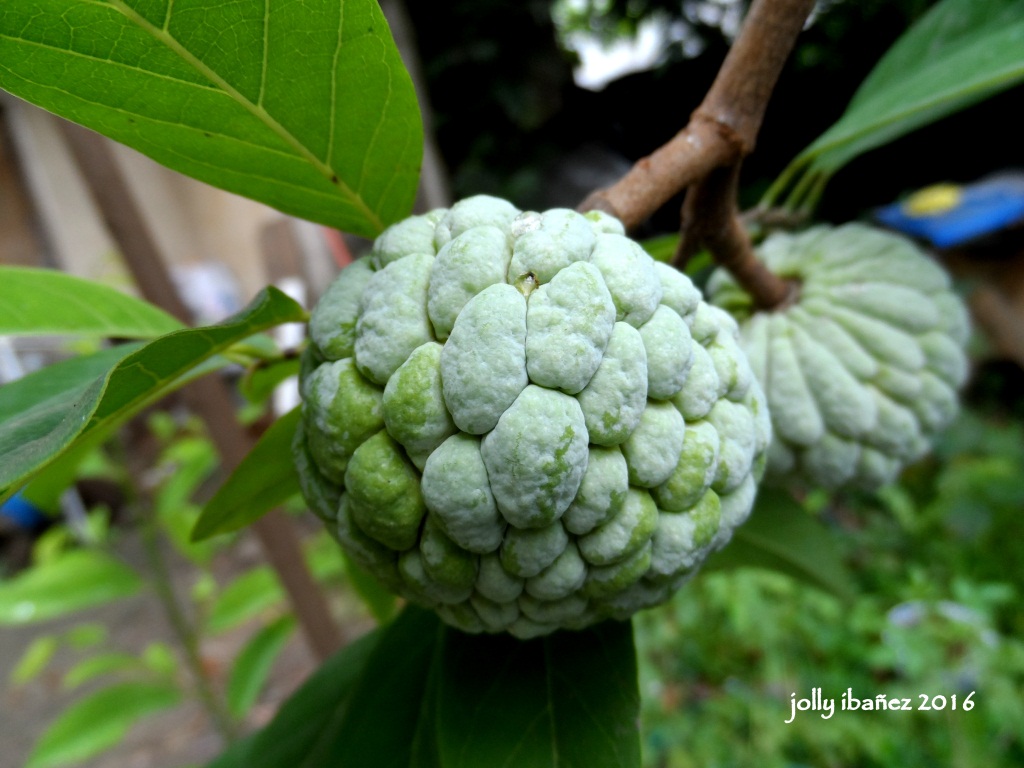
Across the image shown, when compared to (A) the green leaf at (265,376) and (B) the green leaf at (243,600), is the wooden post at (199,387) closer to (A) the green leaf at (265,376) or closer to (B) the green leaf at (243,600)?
(B) the green leaf at (243,600)

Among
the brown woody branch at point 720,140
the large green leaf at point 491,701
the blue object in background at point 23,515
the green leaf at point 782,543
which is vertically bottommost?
the green leaf at point 782,543

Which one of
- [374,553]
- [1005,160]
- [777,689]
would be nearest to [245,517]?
[374,553]

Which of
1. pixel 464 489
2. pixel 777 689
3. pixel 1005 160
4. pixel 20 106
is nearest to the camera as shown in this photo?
pixel 464 489

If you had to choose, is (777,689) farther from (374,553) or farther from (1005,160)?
(374,553)

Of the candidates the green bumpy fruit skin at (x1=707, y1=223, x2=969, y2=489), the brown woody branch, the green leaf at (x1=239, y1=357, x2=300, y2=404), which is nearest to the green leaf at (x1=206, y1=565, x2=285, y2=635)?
the green leaf at (x1=239, y1=357, x2=300, y2=404)

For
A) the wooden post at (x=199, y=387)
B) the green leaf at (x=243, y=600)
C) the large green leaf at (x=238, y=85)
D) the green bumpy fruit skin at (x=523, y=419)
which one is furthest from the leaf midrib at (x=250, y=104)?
the green leaf at (x=243, y=600)

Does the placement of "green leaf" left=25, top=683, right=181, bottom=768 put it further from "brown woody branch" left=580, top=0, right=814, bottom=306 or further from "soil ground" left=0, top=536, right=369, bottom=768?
"brown woody branch" left=580, top=0, right=814, bottom=306

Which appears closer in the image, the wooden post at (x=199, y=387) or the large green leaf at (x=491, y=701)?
the large green leaf at (x=491, y=701)

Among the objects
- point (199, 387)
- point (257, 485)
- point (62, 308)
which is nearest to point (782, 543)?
point (257, 485)
